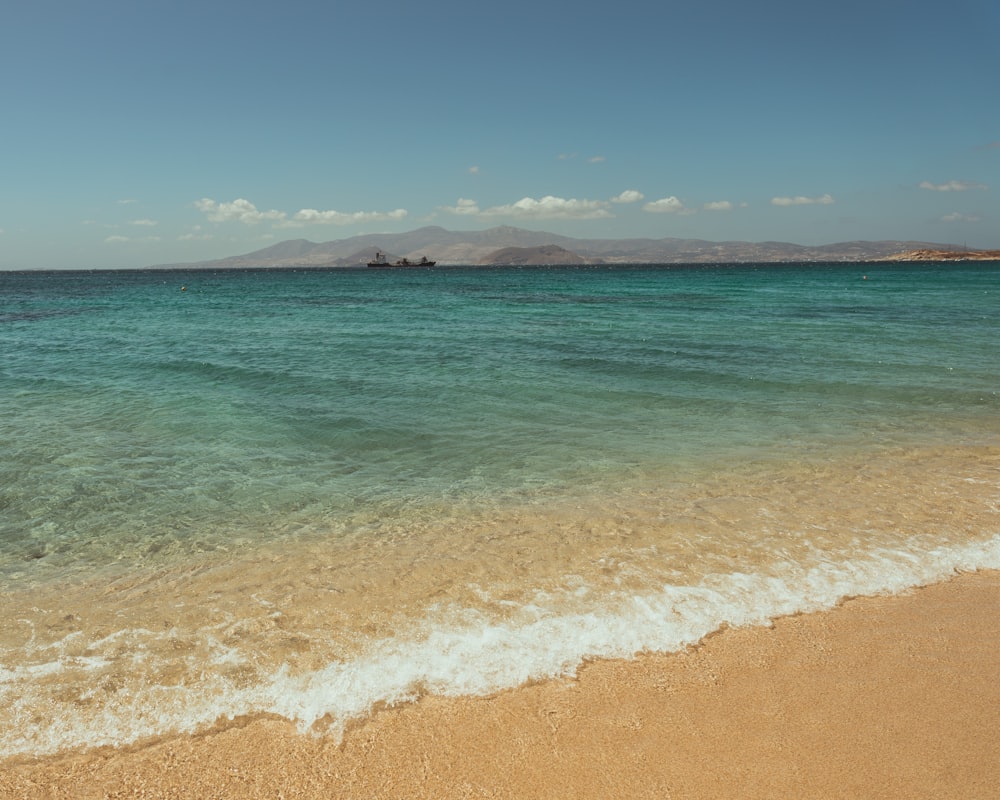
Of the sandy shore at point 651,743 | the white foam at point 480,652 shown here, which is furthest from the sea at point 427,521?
the sandy shore at point 651,743

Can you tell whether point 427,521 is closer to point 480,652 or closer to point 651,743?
point 480,652

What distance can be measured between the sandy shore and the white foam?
0.15 m

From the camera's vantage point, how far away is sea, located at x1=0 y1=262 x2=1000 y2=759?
4.17m

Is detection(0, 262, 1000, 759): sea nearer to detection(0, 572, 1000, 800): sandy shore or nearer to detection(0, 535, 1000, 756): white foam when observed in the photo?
detection(0, 535, 1000, 756): white foam

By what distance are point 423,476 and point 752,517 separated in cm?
429

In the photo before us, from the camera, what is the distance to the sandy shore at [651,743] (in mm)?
3215

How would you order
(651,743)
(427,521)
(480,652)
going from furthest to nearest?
(427,521) < (480,652) < (651,743)

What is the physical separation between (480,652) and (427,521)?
258 centimetres

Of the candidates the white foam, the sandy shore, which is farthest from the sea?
the sandy shore

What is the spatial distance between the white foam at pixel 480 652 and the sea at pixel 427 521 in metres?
0.02

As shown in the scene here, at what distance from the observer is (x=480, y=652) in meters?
4.31

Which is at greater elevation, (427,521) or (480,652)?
(427,521)

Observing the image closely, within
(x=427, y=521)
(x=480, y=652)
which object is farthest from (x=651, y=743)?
(x=427, y=521)

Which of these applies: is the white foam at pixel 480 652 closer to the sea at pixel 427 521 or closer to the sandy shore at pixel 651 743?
the sea at pixel 427 521
